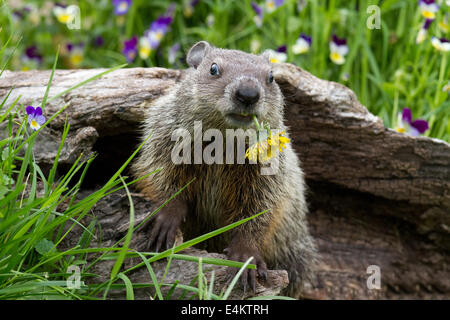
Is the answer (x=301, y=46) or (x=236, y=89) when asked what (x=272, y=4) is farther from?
(x=236, y=89)

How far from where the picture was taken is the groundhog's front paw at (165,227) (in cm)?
382

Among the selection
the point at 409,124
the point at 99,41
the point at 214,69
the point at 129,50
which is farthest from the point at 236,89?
the point at 99,41

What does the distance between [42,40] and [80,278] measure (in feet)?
15.9

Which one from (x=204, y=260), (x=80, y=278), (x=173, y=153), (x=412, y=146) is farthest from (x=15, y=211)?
(x=412, y=146)

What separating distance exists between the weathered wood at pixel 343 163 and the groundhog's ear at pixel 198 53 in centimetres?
47

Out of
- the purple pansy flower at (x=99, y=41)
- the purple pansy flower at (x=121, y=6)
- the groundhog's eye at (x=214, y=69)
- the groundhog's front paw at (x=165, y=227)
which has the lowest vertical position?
the groundhog's front paw at (x=165, y=227)

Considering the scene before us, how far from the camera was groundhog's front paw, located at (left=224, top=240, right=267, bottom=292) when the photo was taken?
11.6 ft

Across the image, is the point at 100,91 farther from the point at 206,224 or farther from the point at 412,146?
the point at 412,146

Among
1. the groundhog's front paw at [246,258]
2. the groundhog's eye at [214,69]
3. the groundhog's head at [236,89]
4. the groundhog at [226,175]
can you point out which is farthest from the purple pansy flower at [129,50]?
the groundhog's front paw at [246,258]

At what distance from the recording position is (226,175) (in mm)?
4105

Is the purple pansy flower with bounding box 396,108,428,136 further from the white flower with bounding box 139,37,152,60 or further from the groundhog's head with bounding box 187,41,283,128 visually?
the white flower with bounding box 139,37,152,60

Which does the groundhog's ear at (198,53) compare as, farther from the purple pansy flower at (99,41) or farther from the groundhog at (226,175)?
the purple pansy flower at (99,41)

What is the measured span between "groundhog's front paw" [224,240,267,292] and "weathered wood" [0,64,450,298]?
4.28 ft
